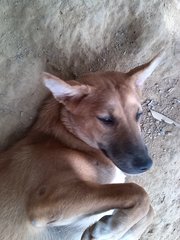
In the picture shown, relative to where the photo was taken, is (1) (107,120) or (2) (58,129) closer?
(1) (107,120)

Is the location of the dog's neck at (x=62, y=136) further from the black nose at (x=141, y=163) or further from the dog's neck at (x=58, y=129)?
the black nose at (x=141, y=163)

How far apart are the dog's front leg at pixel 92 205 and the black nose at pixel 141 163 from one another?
251 mm

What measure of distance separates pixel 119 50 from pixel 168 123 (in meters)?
0.95

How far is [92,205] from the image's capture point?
3.74 m

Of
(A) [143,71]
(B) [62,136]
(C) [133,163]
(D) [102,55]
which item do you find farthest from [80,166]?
(D) [102,55]

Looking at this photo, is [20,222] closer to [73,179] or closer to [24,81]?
[73,179]

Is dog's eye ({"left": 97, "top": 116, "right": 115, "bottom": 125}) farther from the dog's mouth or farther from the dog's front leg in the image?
the dog's front leg

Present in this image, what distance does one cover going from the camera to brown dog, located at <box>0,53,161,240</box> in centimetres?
376

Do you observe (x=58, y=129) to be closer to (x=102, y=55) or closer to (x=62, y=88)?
(x=62, y=88)

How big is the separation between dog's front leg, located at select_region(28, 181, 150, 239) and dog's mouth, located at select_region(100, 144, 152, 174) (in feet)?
0.85

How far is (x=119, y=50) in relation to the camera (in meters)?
5.07

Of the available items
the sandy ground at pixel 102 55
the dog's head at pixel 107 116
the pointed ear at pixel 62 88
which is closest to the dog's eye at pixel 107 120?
the dog's head at pixel 107 116

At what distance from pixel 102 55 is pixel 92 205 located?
1.78 meters

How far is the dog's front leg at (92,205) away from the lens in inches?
146
